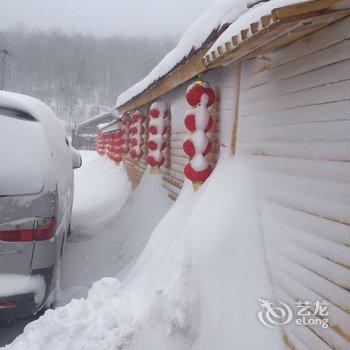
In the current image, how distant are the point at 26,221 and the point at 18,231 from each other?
101 millimetres

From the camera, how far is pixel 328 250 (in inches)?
98.1

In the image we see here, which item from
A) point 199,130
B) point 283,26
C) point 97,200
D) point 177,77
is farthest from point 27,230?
point 97,200

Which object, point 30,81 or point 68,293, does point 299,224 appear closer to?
point 68,293

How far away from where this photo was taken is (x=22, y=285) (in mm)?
3564

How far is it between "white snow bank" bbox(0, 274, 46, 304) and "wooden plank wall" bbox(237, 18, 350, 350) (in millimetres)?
1940

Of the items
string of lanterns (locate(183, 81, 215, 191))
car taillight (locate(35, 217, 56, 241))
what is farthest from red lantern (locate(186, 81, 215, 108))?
car taillight (locate(35, 217, 56, 241))

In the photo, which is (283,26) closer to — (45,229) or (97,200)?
(45,229)

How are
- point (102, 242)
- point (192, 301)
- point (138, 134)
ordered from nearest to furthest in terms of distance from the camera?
point (192, 301) < point (102, 242) < point (138, 134)

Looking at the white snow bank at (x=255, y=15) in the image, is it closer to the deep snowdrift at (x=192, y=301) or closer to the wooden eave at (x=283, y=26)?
the wooden eave at (x=283, y=26)

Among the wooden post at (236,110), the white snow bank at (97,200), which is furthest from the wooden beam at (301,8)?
the white snow bank at (97,200)

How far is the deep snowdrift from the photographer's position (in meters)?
2.86

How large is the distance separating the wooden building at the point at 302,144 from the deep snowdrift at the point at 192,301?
0.54 feet

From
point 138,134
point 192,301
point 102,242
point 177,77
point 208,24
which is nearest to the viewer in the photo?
point 192,301

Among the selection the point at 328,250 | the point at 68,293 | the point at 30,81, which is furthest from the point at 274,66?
the point at 30,81
